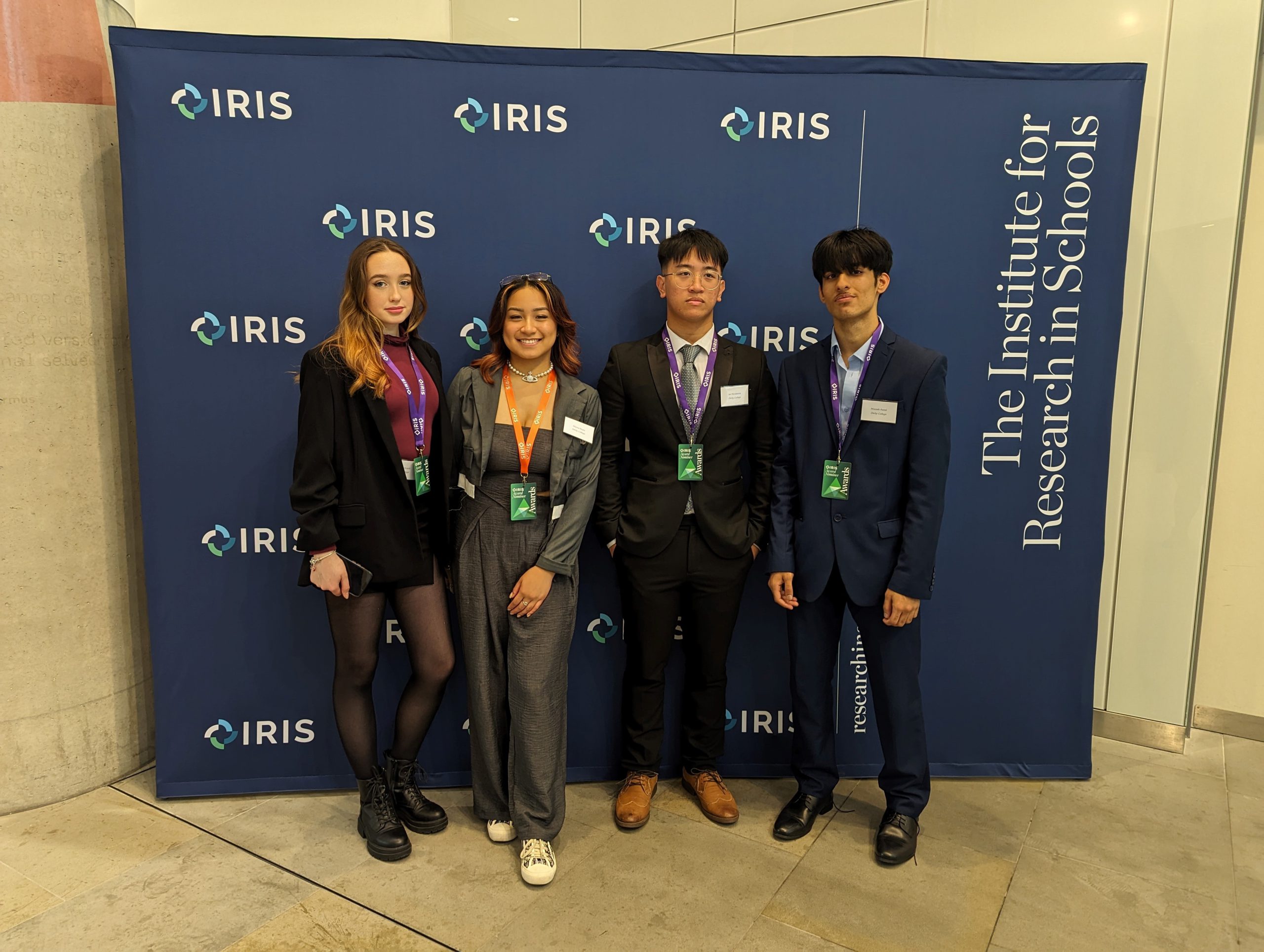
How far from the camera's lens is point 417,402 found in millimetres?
2430

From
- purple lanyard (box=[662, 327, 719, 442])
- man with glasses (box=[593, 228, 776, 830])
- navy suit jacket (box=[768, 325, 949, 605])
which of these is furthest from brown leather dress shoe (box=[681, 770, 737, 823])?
purple lanyard (box=[662, 327, 719, 442])

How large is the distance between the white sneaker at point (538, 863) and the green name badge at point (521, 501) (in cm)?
98

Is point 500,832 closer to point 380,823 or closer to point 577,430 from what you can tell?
point 380,823

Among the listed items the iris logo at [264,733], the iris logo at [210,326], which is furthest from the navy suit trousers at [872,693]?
the iris logo at [210,326]

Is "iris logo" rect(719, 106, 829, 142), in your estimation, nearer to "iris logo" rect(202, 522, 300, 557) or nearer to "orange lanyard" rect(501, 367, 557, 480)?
"orange lanyard" rect(501, 367, 557, 480)

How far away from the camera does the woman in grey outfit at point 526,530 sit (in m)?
2.45

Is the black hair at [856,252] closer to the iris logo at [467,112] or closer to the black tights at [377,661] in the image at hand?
the iris logo at [467,112]

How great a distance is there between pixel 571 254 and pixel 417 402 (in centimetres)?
81

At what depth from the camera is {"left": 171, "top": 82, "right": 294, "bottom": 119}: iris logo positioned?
8.65ft

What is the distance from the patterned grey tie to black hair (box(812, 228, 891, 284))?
48cm

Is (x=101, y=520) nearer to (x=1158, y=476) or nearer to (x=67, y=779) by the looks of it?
(x=67, y=779)

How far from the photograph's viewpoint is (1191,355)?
317cm

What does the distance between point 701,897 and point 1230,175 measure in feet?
10.3

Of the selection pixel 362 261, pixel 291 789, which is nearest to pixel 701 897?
pixel 291 789
